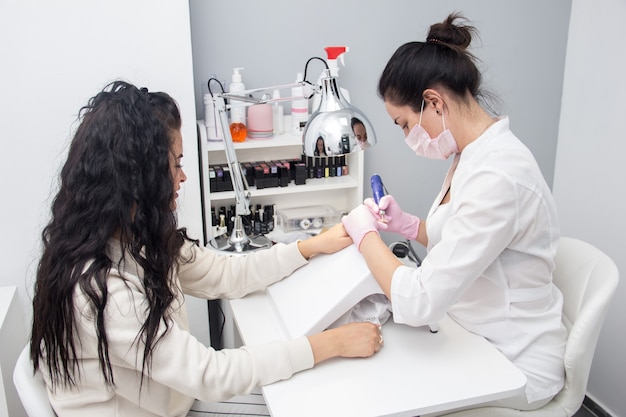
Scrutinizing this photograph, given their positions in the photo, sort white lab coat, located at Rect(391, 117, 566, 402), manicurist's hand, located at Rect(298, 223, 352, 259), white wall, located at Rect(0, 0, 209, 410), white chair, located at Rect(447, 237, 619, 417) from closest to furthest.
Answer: white lab coat, located at Rect(391, 117, 566, 402) < white chair, located at Rect(447, 237, 619, 417) < manicurist's hand, located at Rect(298, 223, 352, 259) < white wall, located at Rect(0, 0, 209, 410)

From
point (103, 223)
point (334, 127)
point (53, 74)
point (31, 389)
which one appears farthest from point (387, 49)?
point (31, 389)

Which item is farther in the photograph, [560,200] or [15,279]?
[560,200]

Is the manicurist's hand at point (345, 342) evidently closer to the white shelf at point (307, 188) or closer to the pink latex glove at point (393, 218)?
the pink latex glove at point (393, 218)

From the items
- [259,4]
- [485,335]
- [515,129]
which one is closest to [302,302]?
[485,335]

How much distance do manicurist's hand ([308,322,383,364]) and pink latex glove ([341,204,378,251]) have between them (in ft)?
0.66

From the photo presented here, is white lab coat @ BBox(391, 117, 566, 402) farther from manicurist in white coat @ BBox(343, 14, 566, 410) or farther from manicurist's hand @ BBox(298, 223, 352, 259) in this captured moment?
manicurist's hand @ BBox(298, 223, 352, 259)

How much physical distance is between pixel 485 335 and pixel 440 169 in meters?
1.20

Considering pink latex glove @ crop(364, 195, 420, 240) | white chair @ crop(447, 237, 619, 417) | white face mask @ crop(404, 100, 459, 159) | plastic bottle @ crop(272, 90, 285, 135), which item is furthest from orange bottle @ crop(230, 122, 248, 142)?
white chair @ crop(447, 237, 619, 417)

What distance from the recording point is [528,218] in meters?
1.13

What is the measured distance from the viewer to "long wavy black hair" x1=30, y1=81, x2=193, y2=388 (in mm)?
974

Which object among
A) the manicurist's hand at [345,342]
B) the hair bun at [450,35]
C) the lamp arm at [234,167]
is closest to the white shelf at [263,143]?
the lamp arm at [234,167]

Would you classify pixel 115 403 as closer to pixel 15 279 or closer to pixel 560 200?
pixel 15 279

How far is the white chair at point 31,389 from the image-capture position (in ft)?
3.23

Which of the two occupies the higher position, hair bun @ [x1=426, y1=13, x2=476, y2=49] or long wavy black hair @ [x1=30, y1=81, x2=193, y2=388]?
hair bun @ [x1=426, y1=13, x2=476, y2=49]
